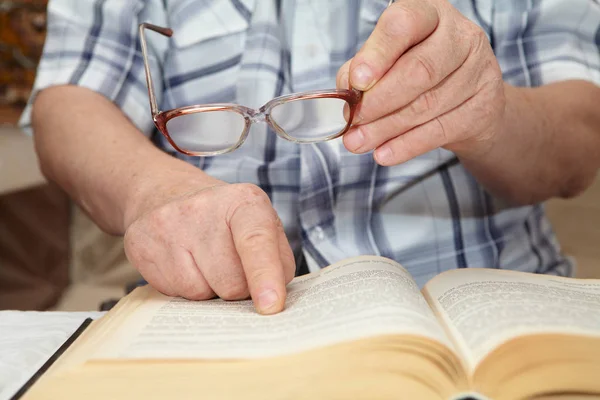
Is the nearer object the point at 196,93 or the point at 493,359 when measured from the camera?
the point at 493,359

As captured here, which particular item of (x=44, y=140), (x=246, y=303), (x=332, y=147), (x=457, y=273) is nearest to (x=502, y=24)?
(x=332, y=147)

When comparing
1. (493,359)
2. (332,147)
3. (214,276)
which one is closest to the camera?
(493,359)

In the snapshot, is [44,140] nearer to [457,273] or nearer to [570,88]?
[457,273]

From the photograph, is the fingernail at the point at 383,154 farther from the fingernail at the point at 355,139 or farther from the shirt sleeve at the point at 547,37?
the shirt sleeve at the point at 547,37

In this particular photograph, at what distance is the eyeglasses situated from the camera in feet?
1.88

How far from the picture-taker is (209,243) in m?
0.55

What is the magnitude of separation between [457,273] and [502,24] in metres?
0.40

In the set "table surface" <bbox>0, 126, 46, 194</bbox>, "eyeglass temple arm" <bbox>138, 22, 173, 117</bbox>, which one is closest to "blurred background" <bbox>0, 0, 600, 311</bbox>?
"table surface" <bbox>0, 126, 46, 194</bbox>

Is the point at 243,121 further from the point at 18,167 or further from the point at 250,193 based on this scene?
the point at 18,167

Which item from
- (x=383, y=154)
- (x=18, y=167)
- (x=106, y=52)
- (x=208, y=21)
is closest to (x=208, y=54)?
(x=208, y=21)

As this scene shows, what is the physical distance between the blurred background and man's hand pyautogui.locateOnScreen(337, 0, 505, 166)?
0.85 meters

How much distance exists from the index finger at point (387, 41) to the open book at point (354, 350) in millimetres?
169

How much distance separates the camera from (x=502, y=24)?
0.84 meters

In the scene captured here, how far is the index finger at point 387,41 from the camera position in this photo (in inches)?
19.9
